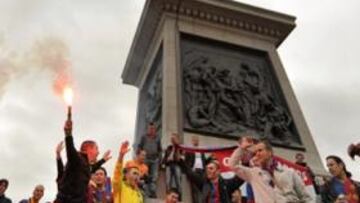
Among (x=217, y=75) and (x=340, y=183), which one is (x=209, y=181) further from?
(x=217, y=75)

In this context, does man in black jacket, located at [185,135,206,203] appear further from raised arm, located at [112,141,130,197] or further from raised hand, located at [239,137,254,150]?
raised hand, located at [239,137,254,150]

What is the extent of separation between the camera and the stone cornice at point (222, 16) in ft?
56.2

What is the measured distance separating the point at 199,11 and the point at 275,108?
13.4ft

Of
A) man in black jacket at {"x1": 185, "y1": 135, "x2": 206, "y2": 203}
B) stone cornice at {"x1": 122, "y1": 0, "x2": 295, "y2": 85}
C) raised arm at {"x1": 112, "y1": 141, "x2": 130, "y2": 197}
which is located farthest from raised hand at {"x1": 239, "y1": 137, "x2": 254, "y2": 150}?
stone cornice at {"x1": 122, "y1": 0, "x2": 295, "y2": 85}

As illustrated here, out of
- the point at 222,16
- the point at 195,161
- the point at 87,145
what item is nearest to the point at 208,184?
the point at 195,161

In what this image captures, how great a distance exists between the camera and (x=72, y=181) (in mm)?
5742

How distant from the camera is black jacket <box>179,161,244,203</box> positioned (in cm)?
934

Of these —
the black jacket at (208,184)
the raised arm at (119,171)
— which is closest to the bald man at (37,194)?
the raised arm at (119,171)

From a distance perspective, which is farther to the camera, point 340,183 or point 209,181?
point 209,181

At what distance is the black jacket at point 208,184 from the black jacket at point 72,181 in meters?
4.02

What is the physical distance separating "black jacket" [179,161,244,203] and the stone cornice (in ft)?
24.0

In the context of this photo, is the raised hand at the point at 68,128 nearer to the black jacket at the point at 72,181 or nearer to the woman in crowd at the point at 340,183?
the black jacket at the point at 72,181

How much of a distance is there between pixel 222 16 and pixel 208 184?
872 cm

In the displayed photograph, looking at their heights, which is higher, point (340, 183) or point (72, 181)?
point (340, 183)
